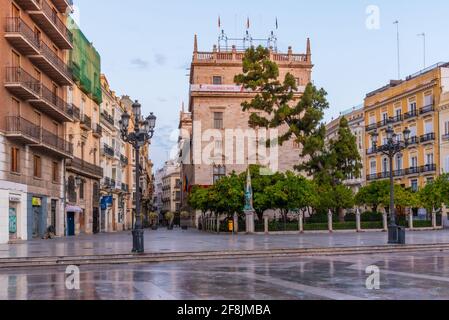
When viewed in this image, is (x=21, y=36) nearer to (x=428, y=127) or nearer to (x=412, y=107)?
(x=428, y=127)

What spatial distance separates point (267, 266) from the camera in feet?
55.4

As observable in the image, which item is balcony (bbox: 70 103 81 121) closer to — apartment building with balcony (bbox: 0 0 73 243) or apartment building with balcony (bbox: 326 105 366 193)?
apartment building with balcony (bbox: 0 0 73 243)

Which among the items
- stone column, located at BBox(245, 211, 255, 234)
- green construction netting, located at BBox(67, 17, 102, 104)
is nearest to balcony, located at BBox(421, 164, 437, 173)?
stone column, located at BBox(245, 211, 255, 234)

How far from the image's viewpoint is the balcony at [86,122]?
1811 inches

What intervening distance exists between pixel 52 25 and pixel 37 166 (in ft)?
28.7

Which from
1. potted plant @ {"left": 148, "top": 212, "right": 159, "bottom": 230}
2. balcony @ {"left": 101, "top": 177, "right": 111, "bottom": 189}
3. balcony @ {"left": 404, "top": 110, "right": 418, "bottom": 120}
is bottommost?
potted plant @ {"left": 148, "top": 212, "right": 159, "bottom": 230}

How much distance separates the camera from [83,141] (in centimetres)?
4716

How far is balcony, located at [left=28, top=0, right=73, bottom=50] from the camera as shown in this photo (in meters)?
34.4

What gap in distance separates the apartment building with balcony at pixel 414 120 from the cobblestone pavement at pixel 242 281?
41228 millimetres

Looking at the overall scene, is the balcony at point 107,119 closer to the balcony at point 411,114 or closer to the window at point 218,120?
the window at point 218,120

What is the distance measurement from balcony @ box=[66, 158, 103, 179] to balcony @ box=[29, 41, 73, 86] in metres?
6.09

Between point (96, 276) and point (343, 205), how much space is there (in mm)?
30096
